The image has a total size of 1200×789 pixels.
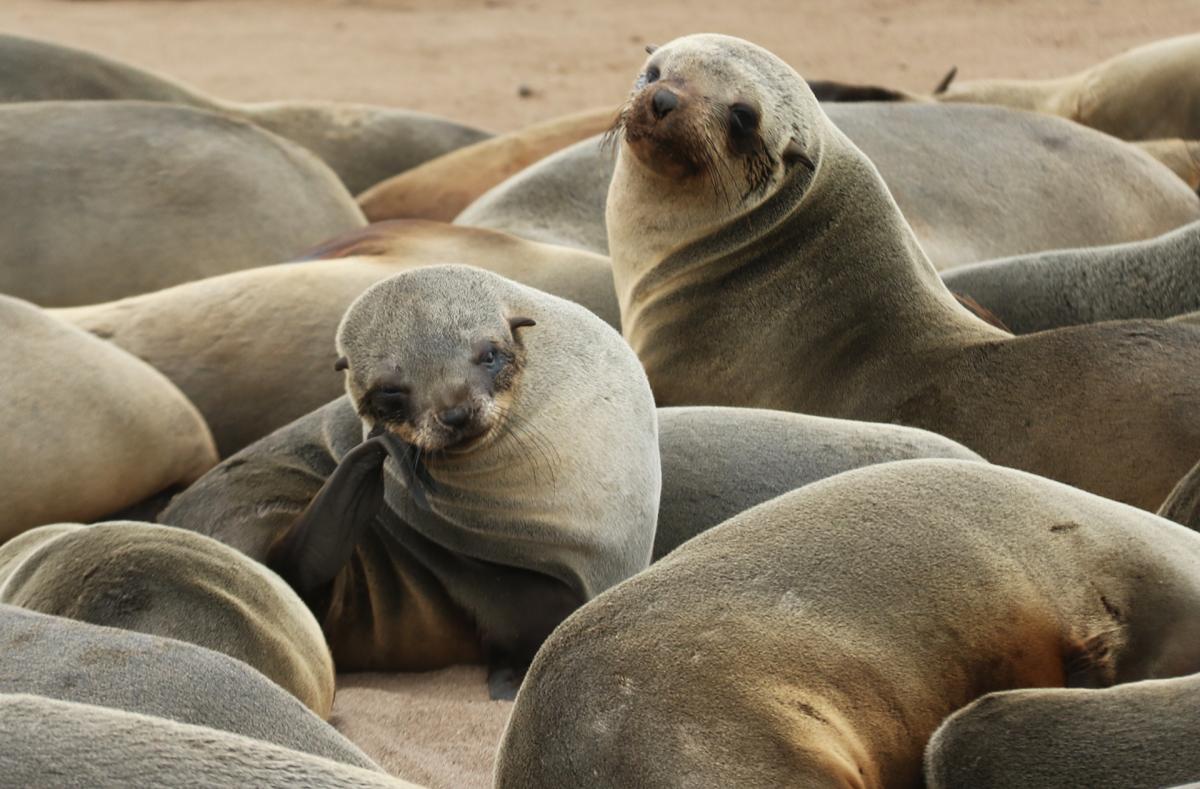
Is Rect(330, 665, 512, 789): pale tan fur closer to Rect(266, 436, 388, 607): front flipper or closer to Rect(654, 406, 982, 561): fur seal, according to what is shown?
Rect(266, 436, 388, 607): front flipper

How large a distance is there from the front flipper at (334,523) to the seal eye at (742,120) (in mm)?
1346

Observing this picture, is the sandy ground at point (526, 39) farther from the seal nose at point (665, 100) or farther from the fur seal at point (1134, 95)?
the seal nose at point (665, 100)

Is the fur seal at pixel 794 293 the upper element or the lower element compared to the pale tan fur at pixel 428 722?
upper

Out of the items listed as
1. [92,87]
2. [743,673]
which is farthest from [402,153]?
[743,673]

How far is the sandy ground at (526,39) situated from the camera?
42.0 feet

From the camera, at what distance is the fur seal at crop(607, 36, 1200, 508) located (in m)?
4.52

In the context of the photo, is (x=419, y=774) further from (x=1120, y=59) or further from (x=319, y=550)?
(x=1120, y=59)

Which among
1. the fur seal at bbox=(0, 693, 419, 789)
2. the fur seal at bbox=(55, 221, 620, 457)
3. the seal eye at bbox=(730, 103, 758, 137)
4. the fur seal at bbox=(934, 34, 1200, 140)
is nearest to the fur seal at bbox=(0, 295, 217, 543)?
A: the fur seal at bbox=(55, 221, 620, 457)

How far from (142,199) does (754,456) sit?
118 inches

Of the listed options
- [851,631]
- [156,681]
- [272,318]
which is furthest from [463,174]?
[851,631]

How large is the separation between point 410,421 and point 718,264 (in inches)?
54.5

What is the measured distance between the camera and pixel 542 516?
160 inches

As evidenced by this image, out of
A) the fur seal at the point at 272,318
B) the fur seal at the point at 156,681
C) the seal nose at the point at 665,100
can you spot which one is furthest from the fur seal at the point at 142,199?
the fur seal at the point at 156,681

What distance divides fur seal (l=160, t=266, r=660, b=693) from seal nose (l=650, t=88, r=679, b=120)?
79 centimetres
